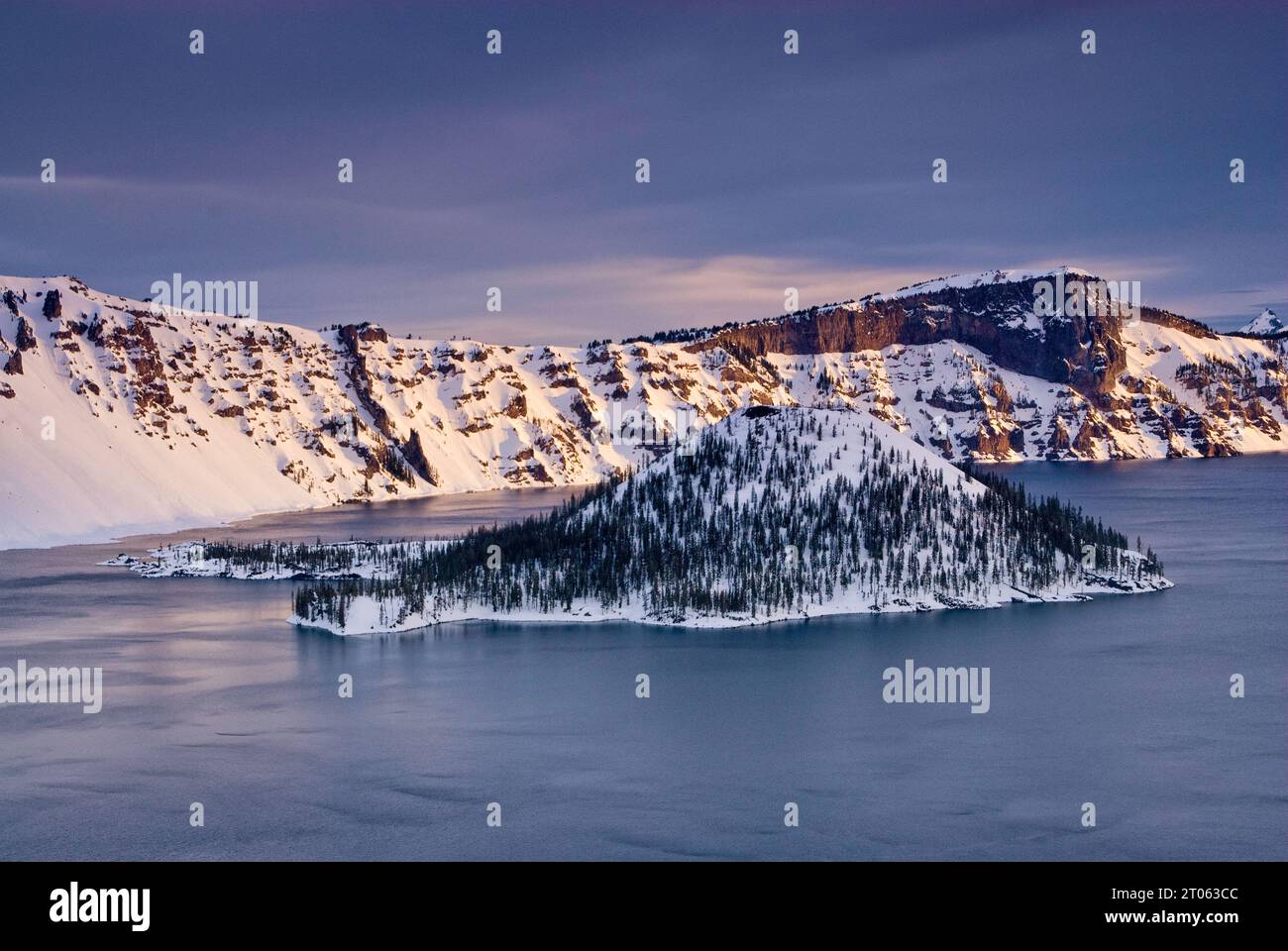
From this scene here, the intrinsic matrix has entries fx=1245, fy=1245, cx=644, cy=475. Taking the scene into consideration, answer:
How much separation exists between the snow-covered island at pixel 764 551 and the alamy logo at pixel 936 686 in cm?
2504

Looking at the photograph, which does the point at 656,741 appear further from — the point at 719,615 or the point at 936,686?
the point at 719,615

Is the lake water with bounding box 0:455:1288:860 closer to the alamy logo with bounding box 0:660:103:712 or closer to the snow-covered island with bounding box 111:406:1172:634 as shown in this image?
the alamy logo with bounding box 0:660:103:712

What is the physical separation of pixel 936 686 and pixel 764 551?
38224 millimetres

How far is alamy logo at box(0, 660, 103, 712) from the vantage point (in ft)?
290

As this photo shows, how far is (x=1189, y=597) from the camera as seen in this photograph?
130m

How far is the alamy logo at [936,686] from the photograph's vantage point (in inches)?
3474

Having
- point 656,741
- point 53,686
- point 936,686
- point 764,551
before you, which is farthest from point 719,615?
point 53,686

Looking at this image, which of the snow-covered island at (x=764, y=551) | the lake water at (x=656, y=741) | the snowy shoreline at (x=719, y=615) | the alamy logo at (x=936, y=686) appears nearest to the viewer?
the lake water at (x=656, y=741)

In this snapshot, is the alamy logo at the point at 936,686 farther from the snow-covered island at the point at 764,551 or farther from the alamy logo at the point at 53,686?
the alamy logo at the point at 53,686

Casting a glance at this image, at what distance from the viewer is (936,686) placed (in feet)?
303

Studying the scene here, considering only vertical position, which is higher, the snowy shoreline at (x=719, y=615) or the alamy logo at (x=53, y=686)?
the snowy shoreline at (x=719, y=615)

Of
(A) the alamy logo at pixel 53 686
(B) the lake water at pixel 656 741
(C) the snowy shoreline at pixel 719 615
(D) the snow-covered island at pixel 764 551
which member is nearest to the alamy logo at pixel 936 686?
(B) the lake water at pixel 656 741

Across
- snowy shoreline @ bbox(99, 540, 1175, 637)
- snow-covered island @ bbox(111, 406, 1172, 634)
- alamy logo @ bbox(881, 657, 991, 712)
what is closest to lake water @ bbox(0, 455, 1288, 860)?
alamy logo @ bbox(881, 657, 991, 712)
